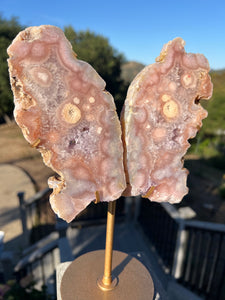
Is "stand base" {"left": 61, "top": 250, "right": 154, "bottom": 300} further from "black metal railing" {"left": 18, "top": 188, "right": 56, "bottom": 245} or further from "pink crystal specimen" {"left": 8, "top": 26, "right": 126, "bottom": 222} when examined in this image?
"black metal railing" {"left": 18, "top": 188, "right": 56, "bottom": 245}

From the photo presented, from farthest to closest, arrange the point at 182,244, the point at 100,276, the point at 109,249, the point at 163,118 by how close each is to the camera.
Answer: the point at 182,244 → the point at 100,276 → the point at 109,249 → the point at 163,118

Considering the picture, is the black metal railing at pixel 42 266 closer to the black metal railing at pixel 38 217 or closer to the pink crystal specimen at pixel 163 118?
the black metal railing at pixel 38 217

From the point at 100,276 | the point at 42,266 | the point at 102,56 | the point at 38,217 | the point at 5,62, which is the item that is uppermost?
the point at 102,56

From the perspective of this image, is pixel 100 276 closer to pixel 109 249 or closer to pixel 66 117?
pixel 109 249

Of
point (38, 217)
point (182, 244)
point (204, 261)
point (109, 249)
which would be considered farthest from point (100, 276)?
point (38, 217)

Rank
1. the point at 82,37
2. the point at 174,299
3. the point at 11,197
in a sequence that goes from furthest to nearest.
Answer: the point at 82,37
the point at 11,197
the point at 174,299

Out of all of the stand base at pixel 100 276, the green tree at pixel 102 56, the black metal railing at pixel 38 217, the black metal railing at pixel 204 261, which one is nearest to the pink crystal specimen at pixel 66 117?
the stand base at pixel 100 276

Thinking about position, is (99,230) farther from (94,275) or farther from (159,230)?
(94,275)

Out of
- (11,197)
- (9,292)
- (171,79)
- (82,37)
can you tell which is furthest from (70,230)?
(82,37)
